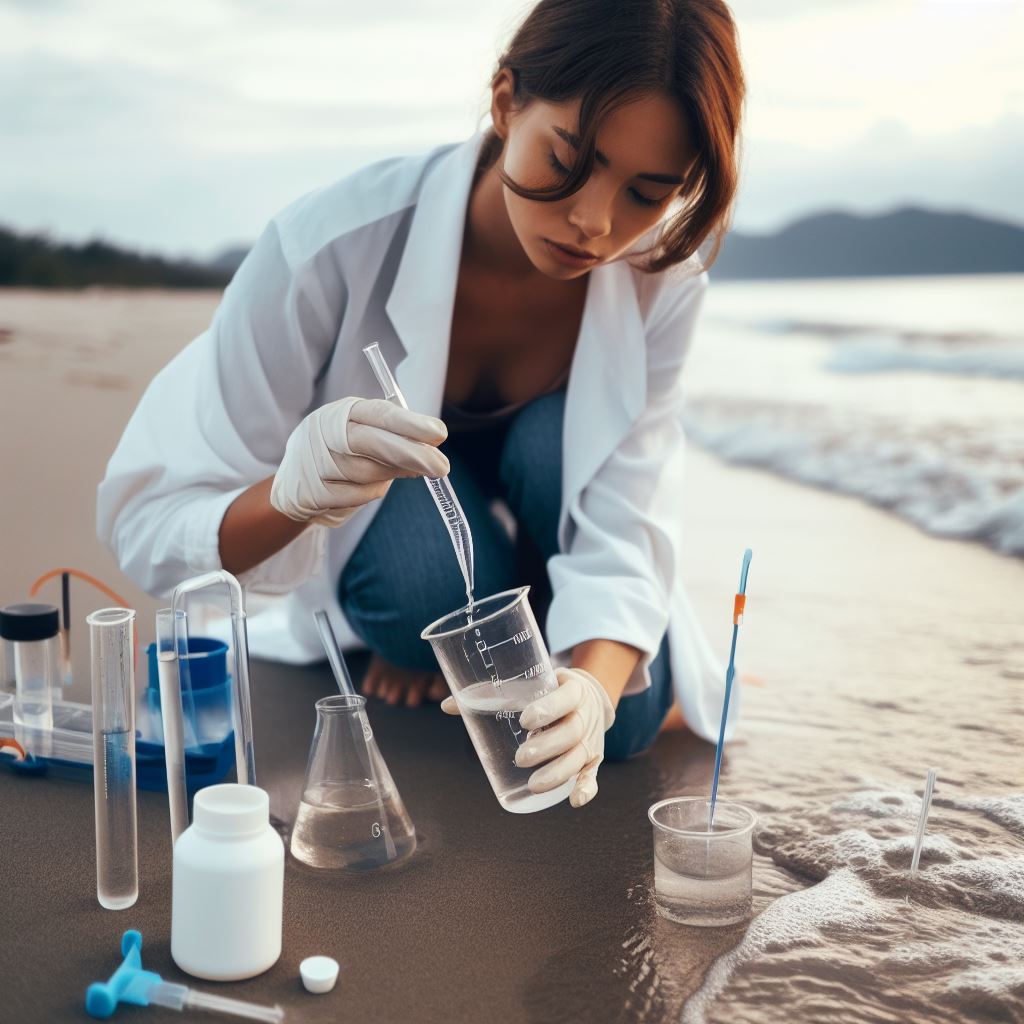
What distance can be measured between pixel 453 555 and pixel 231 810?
32.2 inches

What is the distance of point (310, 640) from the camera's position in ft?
6.95

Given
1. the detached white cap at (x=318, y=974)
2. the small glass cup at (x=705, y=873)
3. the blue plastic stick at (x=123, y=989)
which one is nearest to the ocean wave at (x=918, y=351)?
the small glass cup at (x=705, y=873)

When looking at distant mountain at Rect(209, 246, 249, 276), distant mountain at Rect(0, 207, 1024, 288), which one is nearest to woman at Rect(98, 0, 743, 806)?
distant mountain at Rect(209, 246, 249, 276)

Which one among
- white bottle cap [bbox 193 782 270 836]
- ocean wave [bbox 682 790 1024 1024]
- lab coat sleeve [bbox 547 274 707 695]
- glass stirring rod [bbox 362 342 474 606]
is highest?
glass stirring rod [bbox 362 342 474 606]

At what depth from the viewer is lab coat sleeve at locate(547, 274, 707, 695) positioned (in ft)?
5.19

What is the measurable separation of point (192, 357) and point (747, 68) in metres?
0.92

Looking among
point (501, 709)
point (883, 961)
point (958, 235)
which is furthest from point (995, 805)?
point (958, 235)

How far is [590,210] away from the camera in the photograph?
4.41 feet

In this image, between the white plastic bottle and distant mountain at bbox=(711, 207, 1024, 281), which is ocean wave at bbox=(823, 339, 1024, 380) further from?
the white plastic bottle

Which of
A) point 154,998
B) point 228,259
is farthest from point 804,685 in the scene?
point 228,259

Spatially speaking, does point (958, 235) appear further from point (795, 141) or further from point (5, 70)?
point (5, 70)

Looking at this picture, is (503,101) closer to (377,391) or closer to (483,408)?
(377,391)

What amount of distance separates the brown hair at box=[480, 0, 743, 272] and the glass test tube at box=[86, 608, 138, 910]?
71 cm

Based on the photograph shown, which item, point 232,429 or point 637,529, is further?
point 637,529
